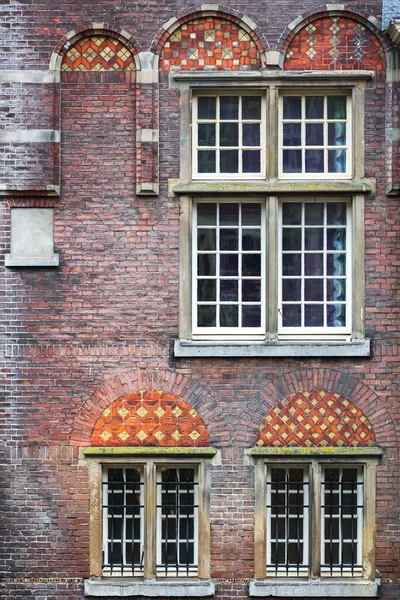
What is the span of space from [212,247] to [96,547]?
430cm

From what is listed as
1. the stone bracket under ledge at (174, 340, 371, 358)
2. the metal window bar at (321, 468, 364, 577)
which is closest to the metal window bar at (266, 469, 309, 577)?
the metal window bar at (321, 468, 364, 577)

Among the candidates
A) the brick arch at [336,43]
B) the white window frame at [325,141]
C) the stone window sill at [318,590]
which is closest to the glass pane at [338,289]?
the white window frame at [325,141]

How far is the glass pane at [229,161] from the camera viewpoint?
39.9 feet

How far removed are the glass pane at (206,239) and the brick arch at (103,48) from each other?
7.74ft

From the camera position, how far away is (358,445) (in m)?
11.9

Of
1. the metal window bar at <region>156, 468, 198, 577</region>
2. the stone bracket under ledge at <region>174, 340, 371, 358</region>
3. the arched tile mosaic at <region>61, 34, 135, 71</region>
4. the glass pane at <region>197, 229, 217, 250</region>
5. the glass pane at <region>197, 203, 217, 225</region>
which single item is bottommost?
the metal window bar at <region>156, 468, 198, 577</region>

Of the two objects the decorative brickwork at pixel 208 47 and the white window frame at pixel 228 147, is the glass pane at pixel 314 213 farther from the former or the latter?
the decorative brickwork at pixel 208 47

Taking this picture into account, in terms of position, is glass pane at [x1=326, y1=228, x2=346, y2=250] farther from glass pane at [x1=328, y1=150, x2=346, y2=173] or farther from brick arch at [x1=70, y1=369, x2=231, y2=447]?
brick arch at [x1=70, y1=369, x2=231, y2=447]

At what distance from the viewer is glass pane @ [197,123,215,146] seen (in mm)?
12141

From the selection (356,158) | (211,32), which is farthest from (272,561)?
(211,32)

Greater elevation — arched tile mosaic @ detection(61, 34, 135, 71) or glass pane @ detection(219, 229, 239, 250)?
arched tile mosaic @ detection(61, 34, 135, 71)

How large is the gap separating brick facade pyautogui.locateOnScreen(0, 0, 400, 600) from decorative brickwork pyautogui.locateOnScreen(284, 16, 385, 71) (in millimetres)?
19

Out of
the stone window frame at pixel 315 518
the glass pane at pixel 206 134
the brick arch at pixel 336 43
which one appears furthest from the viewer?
the glass pane at pixel 206 134

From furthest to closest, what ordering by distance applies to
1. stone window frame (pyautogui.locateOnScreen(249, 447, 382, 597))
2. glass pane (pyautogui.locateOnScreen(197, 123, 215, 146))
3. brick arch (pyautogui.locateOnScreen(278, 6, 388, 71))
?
glass pane (pyautogui.locateOnScreen(197, 123, 215, 146)) < brick arch (pyautogui.locateOnScreen(278, 6, 388, 71)) < stone window frame (pyautogui.locateOnScreen(249, 447, 382, 597))
